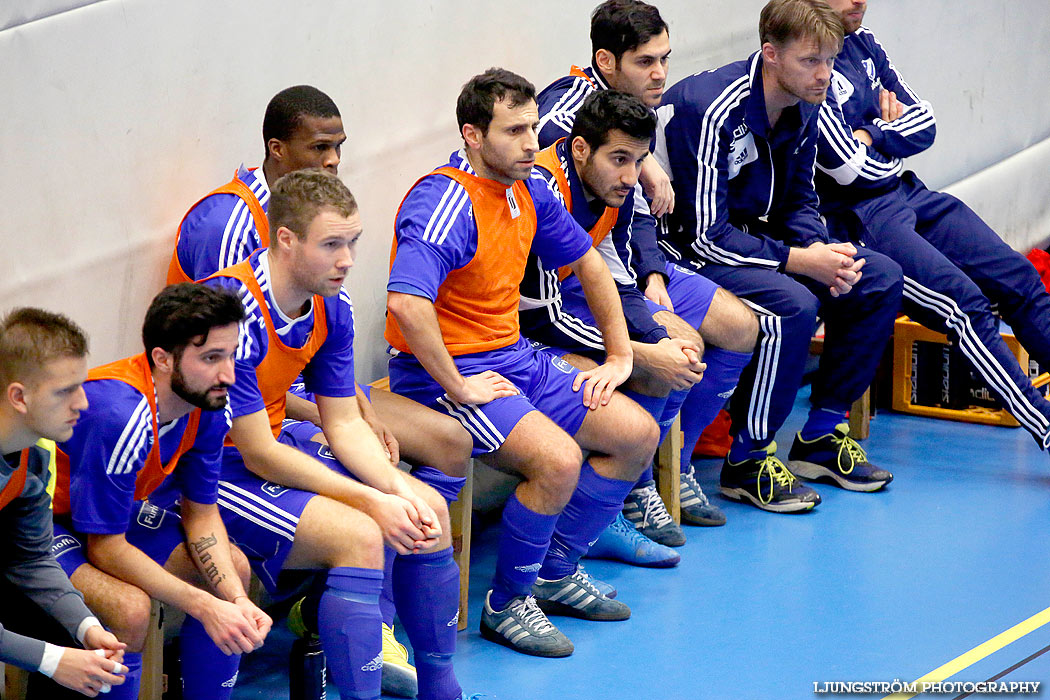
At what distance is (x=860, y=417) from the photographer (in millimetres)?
5340

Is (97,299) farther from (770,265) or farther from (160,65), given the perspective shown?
(770,265)

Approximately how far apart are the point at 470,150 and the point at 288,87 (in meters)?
0.54

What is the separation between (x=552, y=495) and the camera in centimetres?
353

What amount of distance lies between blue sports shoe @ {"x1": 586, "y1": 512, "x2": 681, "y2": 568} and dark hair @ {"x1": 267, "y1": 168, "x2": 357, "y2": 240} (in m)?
1.57

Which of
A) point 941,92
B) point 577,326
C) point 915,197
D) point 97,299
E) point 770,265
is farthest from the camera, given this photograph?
point 941,92

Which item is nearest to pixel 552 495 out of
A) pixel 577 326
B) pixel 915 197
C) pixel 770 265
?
pixel 577 326

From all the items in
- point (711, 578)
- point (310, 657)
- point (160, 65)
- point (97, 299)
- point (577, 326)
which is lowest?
point (711, 578)

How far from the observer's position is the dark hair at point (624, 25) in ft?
13.9

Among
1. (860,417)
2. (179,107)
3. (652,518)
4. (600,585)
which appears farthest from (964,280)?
(179,107)

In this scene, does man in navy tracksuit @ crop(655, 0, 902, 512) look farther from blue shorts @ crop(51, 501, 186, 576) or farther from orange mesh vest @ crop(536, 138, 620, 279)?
blue shorts @ crop(51, 501, 186, 576)

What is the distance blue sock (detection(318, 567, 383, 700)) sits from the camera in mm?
2877

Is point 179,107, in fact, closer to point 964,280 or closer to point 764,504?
point 764,504

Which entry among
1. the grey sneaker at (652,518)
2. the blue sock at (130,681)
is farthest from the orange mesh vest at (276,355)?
the grey sneaker at (652,518)

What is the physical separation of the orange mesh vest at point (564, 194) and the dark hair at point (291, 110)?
70cm
